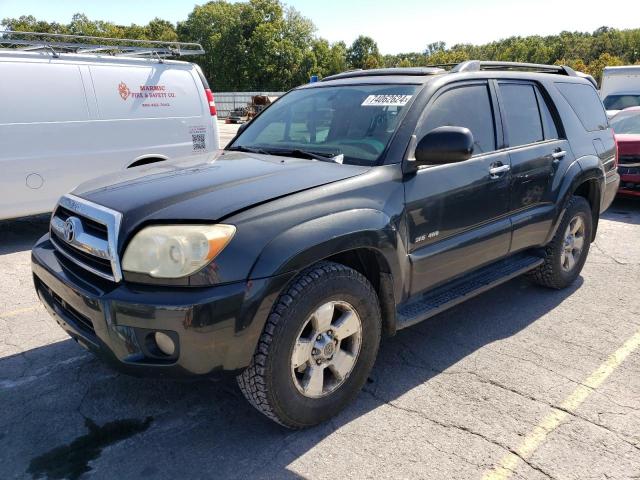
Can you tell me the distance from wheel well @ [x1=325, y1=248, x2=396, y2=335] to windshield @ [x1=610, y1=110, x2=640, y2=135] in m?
7.78

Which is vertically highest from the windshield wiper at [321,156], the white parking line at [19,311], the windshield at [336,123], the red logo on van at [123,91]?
the red logo on van at [123,91]

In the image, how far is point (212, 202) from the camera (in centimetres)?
249

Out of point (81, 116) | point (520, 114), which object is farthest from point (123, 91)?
point (520, 114)

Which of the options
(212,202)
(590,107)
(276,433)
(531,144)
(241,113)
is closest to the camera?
(212,202)

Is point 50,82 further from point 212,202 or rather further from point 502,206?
point 502,206

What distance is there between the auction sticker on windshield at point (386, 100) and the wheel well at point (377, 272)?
101cm

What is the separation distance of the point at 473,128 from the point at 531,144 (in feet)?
2.39

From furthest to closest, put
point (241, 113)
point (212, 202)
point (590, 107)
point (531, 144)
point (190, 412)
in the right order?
point (241, 113) < point (590, 107) < point (531, 144) < point (190, 412) < point (212, 202)

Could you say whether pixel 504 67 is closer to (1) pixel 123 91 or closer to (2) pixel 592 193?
(2) pixel 592 193

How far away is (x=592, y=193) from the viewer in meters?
4.86

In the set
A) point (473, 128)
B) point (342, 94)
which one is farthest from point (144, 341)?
point (473, 128)

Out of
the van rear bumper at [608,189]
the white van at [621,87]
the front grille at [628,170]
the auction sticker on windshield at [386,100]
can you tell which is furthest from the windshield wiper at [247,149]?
the white van at [621,87]

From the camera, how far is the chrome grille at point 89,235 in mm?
2443

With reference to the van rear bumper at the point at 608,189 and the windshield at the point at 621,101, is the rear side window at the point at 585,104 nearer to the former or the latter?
the van rear bumper at the point at 608,189
